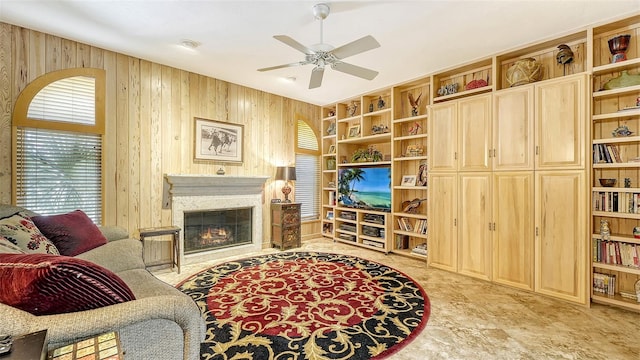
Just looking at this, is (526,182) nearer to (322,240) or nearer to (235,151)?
(322,240)

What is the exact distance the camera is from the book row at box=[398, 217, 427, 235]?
170 inches

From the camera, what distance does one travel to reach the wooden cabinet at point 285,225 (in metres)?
4.86

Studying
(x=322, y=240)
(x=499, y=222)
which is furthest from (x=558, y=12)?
(x=322, y=240)

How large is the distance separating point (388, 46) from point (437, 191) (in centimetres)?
203

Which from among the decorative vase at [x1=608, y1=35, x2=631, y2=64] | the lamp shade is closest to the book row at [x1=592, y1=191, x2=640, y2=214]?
the decorative vase at [x1=608, y1=35, x2=631, y2=64]

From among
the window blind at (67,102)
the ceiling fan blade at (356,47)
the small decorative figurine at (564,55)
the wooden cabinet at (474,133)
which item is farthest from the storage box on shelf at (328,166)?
the window blind at (67,102)

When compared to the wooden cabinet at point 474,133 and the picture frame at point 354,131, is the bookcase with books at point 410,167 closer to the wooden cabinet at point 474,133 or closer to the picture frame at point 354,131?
the wooden cabinet at point 474,133

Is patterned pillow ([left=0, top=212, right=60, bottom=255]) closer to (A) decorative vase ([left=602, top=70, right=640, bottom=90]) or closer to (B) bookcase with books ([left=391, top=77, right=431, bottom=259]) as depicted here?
(B) bookcase with books ([left=391, top=77, right=431, bottom=259])

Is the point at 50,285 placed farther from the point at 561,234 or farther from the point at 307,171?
the point at 307,171

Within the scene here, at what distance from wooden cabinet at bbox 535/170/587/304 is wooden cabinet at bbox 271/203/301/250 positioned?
11.1ft

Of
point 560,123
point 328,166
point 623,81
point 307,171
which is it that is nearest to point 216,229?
point 307,171

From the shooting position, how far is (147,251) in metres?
3.74

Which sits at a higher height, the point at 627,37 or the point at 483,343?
the point at 627,37

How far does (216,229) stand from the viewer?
14.7 ft
